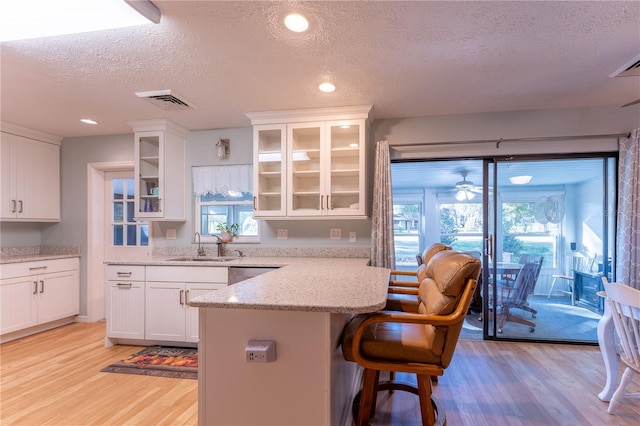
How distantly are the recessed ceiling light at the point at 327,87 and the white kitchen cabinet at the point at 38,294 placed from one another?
142 inches

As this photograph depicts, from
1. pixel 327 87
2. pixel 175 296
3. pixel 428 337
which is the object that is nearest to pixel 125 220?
pixel 175 296

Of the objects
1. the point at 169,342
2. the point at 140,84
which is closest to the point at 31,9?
the point at 140,84

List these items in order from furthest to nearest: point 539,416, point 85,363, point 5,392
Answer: point 85,363, point 5,392, point 539,416

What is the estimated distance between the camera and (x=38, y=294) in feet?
11.5

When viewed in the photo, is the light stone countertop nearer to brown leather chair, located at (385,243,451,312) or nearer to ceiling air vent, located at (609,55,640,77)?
Result: brown leather chair, located at (385,243,451,312)

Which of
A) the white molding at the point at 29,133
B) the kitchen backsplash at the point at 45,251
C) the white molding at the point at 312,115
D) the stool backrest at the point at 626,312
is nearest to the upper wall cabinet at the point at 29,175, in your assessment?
the white molding at the point at 29,133

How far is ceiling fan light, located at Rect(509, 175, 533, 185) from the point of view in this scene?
3.37 m

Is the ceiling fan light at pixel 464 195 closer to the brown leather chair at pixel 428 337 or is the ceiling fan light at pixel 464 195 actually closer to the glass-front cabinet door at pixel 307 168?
the glass-front cabinet door at pixel 307 168

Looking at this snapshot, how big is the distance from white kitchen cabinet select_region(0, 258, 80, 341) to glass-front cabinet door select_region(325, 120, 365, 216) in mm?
3296

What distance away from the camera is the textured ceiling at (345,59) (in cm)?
169

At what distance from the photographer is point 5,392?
2270mm

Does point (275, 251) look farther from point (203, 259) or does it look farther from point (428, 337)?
point (428, 337)

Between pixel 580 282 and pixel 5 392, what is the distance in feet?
16.9

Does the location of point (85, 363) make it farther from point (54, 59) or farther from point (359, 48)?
point (359, 48)
